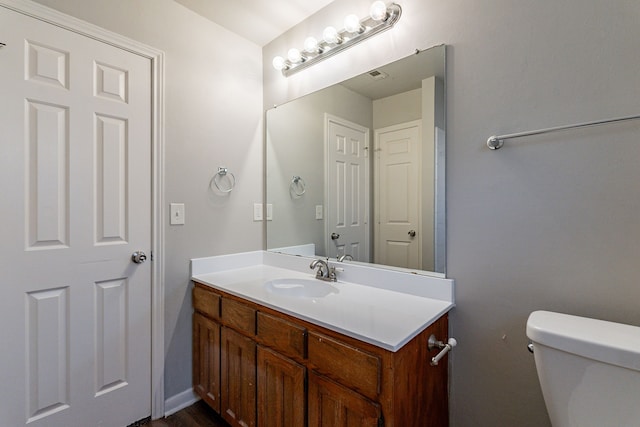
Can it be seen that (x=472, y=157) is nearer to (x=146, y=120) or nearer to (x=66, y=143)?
(x=146, y=120)

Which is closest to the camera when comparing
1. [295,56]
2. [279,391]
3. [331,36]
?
[279,391]

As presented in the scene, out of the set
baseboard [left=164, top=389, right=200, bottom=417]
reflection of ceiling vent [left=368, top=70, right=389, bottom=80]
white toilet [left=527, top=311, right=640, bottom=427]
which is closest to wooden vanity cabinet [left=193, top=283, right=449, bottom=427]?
baseboard [left=164, top=389, right=200, bottom=417]

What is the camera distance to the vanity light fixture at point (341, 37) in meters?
1.44

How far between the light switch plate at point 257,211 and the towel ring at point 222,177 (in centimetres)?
23

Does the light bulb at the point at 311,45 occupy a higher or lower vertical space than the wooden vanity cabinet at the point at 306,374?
higher

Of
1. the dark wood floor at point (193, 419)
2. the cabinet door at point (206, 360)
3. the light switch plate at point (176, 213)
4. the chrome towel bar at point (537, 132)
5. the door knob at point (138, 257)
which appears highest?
the chrome towel bar at point (537, 132)

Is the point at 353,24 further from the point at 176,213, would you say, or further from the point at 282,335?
the point at 282,335

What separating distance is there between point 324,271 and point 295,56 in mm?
1374

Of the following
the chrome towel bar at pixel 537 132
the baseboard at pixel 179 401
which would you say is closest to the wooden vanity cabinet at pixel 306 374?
the baseboard at pixel 179 401

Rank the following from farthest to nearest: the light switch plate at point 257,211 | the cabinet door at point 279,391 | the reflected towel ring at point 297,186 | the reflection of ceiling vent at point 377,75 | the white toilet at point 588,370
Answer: the light switch plate at point 257,211 → the reflected towel ring at point 297,186 → the reflection of ceiling vent at point 377,75 → the cabinet door at point 279,391 → the white toilet at point 588,370

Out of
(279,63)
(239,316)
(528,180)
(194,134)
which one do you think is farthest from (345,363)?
(279,63)

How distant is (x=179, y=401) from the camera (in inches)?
68.2

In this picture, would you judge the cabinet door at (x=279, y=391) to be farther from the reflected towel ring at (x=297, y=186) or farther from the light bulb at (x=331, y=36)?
the light bulb at (x=331, y=36)

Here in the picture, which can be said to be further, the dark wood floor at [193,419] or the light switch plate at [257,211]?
the light switch plate at [257,211]
